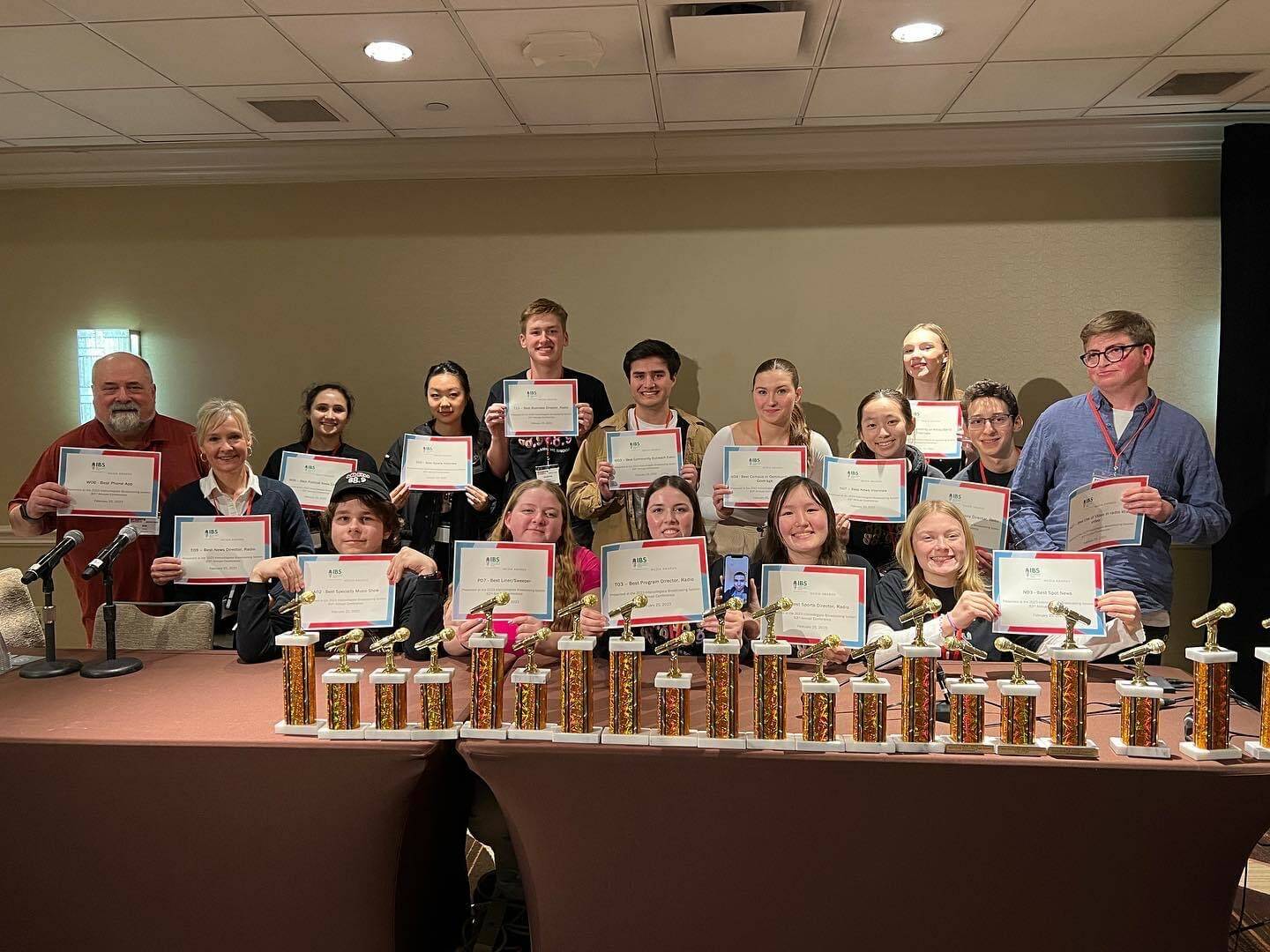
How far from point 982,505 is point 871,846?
1396 millimetres

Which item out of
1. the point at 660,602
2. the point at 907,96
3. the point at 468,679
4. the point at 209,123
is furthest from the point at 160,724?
the point at 907,96

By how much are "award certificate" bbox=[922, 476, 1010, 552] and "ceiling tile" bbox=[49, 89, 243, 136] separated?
360 centimetres

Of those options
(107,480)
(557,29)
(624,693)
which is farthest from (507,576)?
(557,29)

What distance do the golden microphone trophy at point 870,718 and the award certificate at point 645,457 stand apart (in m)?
1.51

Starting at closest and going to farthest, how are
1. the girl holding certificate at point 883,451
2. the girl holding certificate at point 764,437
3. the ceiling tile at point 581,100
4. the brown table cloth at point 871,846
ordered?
the brown table cloth at point 871,846 → the girl holding certificate at point 883,451 → the girl holding certificate at point 764,437 → the ceiling tile at point 581,100

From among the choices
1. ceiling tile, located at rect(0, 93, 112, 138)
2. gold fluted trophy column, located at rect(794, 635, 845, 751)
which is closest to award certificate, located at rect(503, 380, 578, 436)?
gold fluted trophy column, located at rect(794, 635, 845, 751)

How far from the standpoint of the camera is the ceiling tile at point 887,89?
3723 mm

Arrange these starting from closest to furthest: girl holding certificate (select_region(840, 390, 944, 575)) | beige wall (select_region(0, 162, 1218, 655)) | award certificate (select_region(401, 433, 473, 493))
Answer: girl holding certificate (select_region(840, 390, 944, 575)) < award certificate (select_region(401, 433, 473, 493)) < beige wall (select_region(0, 162, 1218, 655))

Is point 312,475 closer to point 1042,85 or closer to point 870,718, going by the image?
point 870,718

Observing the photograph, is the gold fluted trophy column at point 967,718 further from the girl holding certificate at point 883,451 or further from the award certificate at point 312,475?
the award certificate at point 312,475

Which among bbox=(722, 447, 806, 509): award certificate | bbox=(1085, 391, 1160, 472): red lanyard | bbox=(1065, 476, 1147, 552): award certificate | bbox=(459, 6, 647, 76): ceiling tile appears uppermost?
bbox=(459, 6, 647, 76): ceiling tile

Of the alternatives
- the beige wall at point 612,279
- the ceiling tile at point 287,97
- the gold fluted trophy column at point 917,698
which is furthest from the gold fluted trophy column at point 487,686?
the beige wall at point 612,279

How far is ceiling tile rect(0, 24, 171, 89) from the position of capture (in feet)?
10.9

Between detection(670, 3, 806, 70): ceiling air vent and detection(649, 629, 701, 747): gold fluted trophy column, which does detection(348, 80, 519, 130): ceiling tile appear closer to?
detection(670, 3, 806, 70): ceiling air vent
